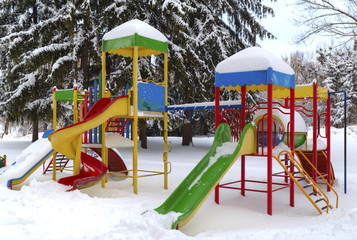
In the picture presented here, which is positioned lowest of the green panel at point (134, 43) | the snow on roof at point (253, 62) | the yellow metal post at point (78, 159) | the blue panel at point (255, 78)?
the yellow metal post at point (78, 159)

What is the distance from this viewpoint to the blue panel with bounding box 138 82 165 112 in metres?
8.92

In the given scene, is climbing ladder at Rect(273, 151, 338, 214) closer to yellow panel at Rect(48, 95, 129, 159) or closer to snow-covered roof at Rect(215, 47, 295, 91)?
snow-covered roof at Rect(215, 47, 295, 91)

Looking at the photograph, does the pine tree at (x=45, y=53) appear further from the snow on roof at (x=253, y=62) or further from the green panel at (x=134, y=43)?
the snow on roof at (x=253, y=62)

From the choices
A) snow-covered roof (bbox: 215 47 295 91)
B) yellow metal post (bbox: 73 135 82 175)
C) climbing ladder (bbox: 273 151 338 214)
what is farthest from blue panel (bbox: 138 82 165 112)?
climbing ladder (bbox: 273 151 338 214)

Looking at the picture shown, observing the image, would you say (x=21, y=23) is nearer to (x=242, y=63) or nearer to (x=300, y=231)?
(x=242, y=63)

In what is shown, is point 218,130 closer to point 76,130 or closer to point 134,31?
point 76,130

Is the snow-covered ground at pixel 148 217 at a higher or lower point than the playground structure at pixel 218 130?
lower

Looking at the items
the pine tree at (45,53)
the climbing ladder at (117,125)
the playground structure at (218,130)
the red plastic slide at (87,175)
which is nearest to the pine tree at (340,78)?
the pine tree at (45,53)

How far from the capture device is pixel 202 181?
20.6 ft

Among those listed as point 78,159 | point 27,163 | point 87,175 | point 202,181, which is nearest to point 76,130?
point 78,159

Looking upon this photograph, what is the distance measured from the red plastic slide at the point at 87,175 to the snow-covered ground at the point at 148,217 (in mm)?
311

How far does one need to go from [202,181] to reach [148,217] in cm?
124

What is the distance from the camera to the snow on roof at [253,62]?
680cm

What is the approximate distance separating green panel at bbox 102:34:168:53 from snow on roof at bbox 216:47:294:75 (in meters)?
2.36
